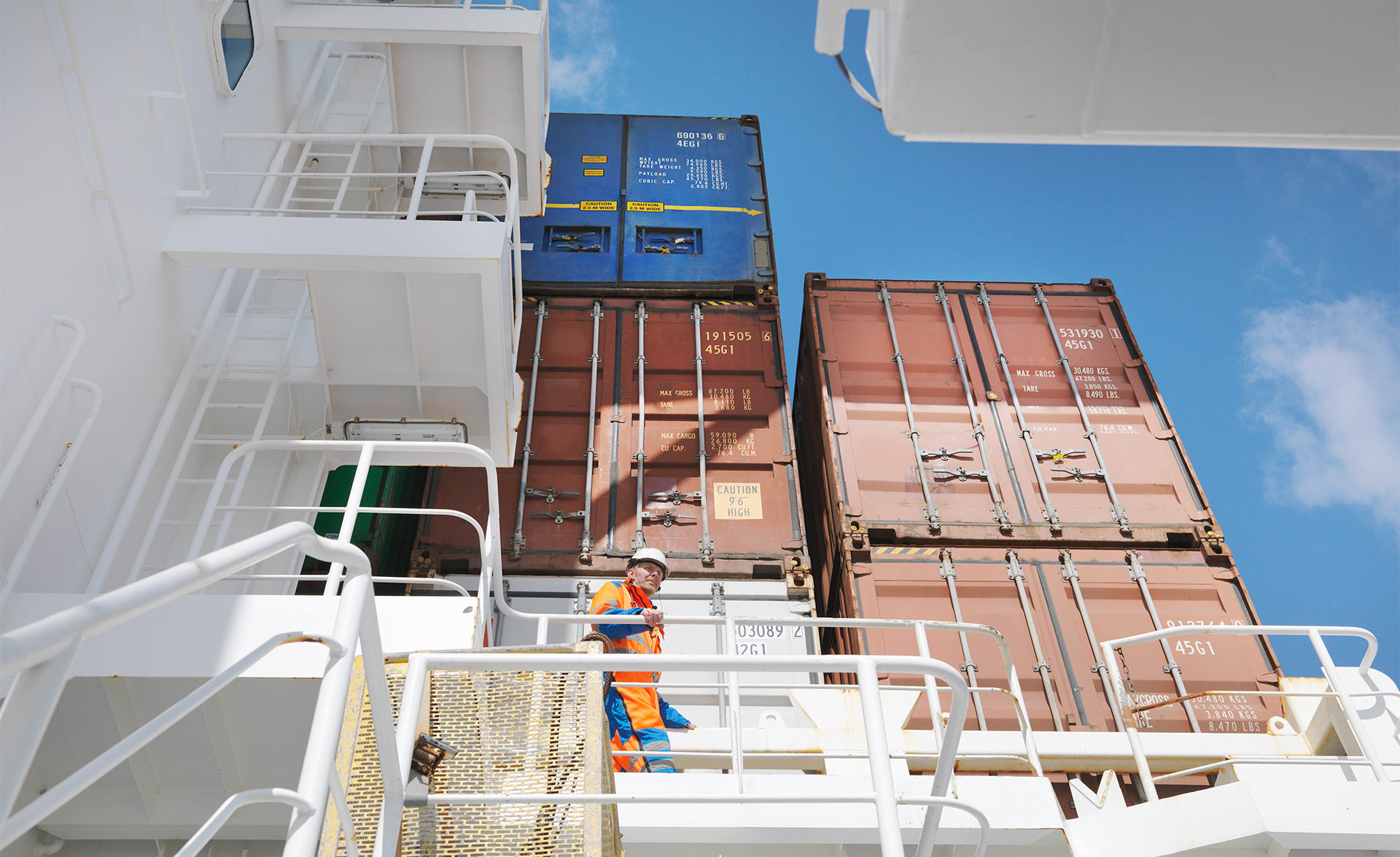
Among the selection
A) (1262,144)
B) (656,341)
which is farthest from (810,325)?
(1262,144)

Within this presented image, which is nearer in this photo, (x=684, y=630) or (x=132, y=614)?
(x=132, y=614)

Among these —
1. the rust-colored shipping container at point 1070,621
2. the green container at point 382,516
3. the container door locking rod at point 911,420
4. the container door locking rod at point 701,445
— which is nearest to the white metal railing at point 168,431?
the green container at point 382,516

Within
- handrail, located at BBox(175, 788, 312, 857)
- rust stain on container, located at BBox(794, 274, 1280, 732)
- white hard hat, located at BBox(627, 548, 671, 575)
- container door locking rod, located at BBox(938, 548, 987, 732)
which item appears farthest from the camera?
rust stain on container, located at BBox(794, 274, 1280, 732)

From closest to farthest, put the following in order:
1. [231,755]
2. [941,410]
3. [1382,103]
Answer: [1382,103] → [231,755] → [941,410]

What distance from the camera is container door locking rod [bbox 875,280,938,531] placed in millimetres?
7863

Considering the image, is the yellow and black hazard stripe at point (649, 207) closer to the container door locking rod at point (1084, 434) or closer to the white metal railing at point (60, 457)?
the container door locking rod at point (1084, 434)

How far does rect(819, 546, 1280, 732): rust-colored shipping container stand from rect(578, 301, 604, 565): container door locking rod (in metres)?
2.11

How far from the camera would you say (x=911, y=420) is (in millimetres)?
8539

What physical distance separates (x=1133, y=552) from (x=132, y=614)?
777 centimetres

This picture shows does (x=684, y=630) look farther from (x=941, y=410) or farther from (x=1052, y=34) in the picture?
(x=1052, y=34)

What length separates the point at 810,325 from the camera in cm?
957

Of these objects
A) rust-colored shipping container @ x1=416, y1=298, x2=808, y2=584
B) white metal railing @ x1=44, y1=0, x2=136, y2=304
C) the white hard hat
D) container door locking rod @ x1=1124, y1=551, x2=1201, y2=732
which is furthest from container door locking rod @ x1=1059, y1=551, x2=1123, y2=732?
white metal railing @ x1=44, y1=0, x2=136, y2=304

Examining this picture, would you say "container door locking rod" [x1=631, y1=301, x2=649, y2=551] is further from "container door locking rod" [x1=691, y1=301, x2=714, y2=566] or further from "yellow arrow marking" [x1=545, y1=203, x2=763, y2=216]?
"yellow arrow marking" [x1=545, y1=203, x2=763, y2=216]

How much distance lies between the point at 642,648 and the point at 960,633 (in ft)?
11.7
